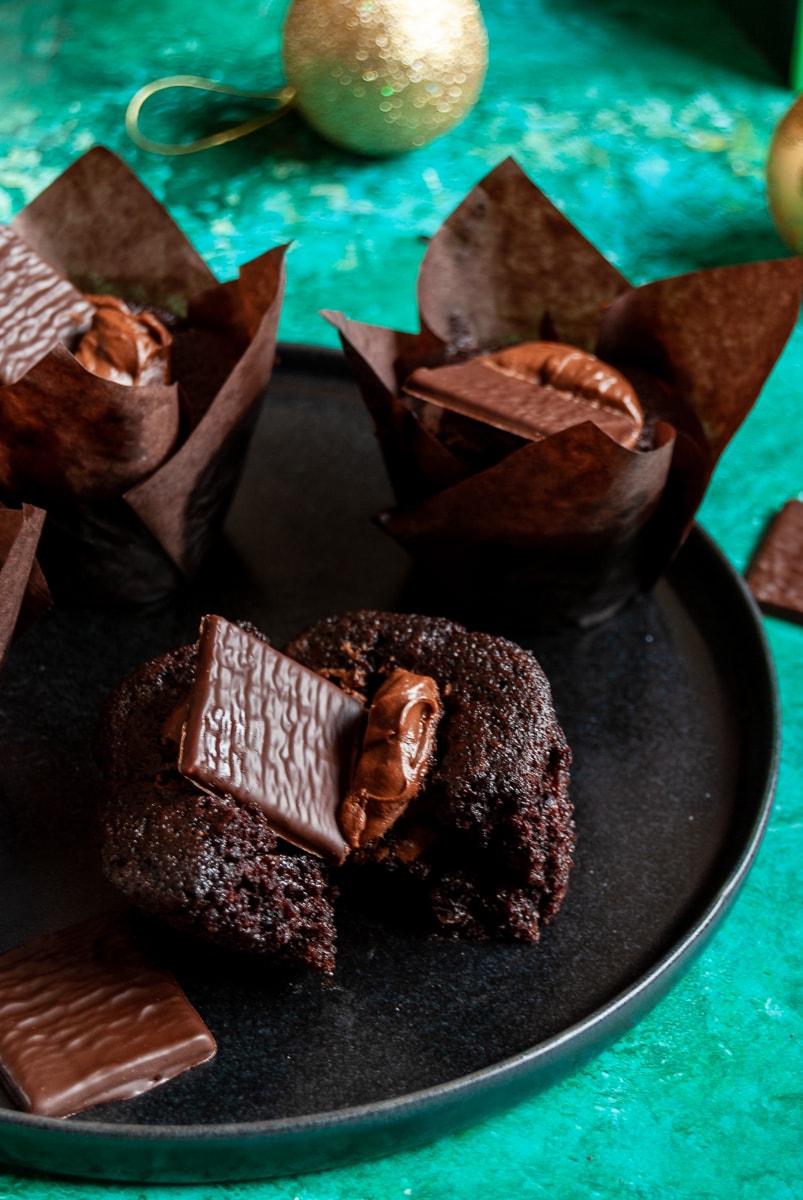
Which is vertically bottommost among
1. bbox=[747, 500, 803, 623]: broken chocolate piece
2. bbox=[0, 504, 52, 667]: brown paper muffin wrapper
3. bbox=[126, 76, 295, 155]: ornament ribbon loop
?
bbox=[747, 500, 803, 623]: broken chocolate piece

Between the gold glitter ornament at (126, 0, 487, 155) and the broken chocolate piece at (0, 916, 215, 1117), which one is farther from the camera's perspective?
the gold glitter ornament at (126, 0, 487, 155)

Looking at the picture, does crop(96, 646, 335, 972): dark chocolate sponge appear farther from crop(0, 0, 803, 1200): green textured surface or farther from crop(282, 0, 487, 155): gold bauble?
crop(282, 0, 487, 155): gold bauble

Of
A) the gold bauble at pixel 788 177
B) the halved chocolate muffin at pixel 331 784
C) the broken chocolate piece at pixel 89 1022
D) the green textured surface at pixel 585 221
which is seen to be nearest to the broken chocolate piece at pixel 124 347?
the halved chocolate muffin at pixel 331 784

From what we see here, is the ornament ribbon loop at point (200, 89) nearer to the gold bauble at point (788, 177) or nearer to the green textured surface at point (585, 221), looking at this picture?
the green textured surface at point (585, 221)

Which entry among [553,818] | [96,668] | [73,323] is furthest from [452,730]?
[73,323]

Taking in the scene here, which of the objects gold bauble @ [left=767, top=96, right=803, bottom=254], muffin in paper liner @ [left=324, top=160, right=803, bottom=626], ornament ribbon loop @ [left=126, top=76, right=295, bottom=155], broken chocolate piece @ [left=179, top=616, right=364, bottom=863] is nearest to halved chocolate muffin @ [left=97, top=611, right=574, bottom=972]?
broken chocolate piece @ [left=179, top=616, right=364, bottom=863]

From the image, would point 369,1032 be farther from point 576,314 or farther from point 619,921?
point 576,314
